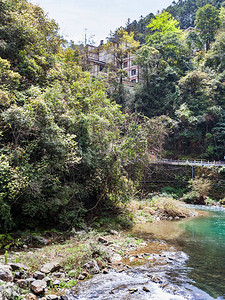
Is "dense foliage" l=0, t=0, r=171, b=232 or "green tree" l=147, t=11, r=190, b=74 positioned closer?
"dense foliage" l=0, t=0, r=171, b=232

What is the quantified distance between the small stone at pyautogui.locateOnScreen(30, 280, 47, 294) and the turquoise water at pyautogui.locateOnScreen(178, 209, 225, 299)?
4.22m

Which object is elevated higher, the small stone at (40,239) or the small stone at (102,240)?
the small stone at (40,239)

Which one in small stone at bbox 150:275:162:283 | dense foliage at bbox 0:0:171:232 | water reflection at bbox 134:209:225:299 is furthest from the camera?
dense foliage at bbox 0:0:171:232

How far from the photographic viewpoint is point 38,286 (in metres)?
5.45

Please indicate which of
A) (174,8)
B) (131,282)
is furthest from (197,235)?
(174,8)

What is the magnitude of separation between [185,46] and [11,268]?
4399 cm

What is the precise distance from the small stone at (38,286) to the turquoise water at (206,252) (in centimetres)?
422

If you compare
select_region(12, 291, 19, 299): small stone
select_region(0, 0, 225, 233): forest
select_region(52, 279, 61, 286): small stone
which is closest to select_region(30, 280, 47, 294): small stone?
select_region(52, 279, 61, 286): small stone

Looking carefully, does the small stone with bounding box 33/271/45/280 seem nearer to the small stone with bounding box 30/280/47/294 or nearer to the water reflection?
Result: the small stone with bounding box 30/280/47/294

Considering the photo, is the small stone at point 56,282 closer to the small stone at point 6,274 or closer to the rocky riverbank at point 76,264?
the rocky riverbank at point 76,264

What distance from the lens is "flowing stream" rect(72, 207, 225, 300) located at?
5973 millimetres

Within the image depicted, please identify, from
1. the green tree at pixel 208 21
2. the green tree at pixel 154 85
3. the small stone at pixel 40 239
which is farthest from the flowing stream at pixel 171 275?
the green tree at pixel 208 21

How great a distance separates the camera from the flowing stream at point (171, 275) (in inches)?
235

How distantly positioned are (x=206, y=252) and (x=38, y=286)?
6.92 meters
